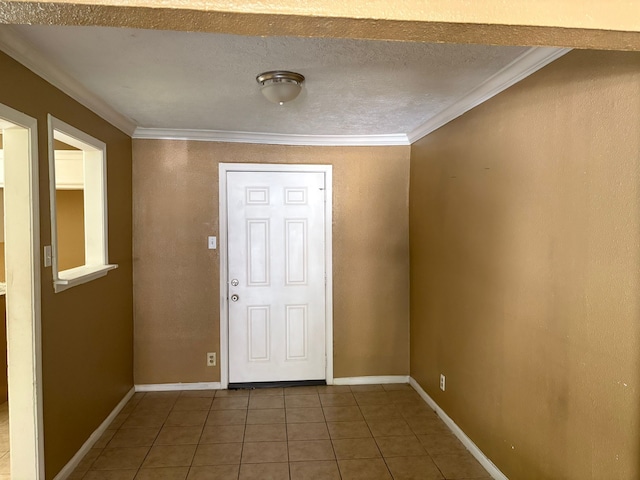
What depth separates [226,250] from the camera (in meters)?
3.67

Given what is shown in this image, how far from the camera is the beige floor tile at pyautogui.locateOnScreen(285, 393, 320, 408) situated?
338 cm

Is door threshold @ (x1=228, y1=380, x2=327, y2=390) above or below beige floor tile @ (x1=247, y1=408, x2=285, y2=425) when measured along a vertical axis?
above

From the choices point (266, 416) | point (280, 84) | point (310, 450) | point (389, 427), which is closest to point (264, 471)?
point (310, 450)

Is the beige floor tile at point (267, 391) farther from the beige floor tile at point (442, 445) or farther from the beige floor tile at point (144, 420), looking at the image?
the beige floor tile at point (442, 445)

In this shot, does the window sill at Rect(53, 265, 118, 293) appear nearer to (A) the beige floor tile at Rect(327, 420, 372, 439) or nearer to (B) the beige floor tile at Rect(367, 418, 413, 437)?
(A) the beige floor tile at Rect(327, 420, 372, 439)

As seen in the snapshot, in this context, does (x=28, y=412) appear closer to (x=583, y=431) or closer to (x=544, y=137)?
(x=583, y=431)

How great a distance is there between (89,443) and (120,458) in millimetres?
242

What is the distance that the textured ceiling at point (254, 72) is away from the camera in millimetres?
1810

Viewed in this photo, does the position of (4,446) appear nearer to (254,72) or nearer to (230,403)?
(230,403)

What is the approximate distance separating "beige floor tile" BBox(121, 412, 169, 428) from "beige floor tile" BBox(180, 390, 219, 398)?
1.13 feet

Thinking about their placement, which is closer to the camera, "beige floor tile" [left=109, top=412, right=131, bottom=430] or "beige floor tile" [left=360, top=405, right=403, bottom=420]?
"beige floor tile" [left=109, top=412, right=131, bottom=430]

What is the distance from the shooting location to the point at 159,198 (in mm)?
3580

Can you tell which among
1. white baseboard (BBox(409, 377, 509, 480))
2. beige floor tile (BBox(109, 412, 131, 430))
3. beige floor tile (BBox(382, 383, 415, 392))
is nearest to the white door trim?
beige floor tile (BBox(109, 412, 131, 430))

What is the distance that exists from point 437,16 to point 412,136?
2.76 meters
